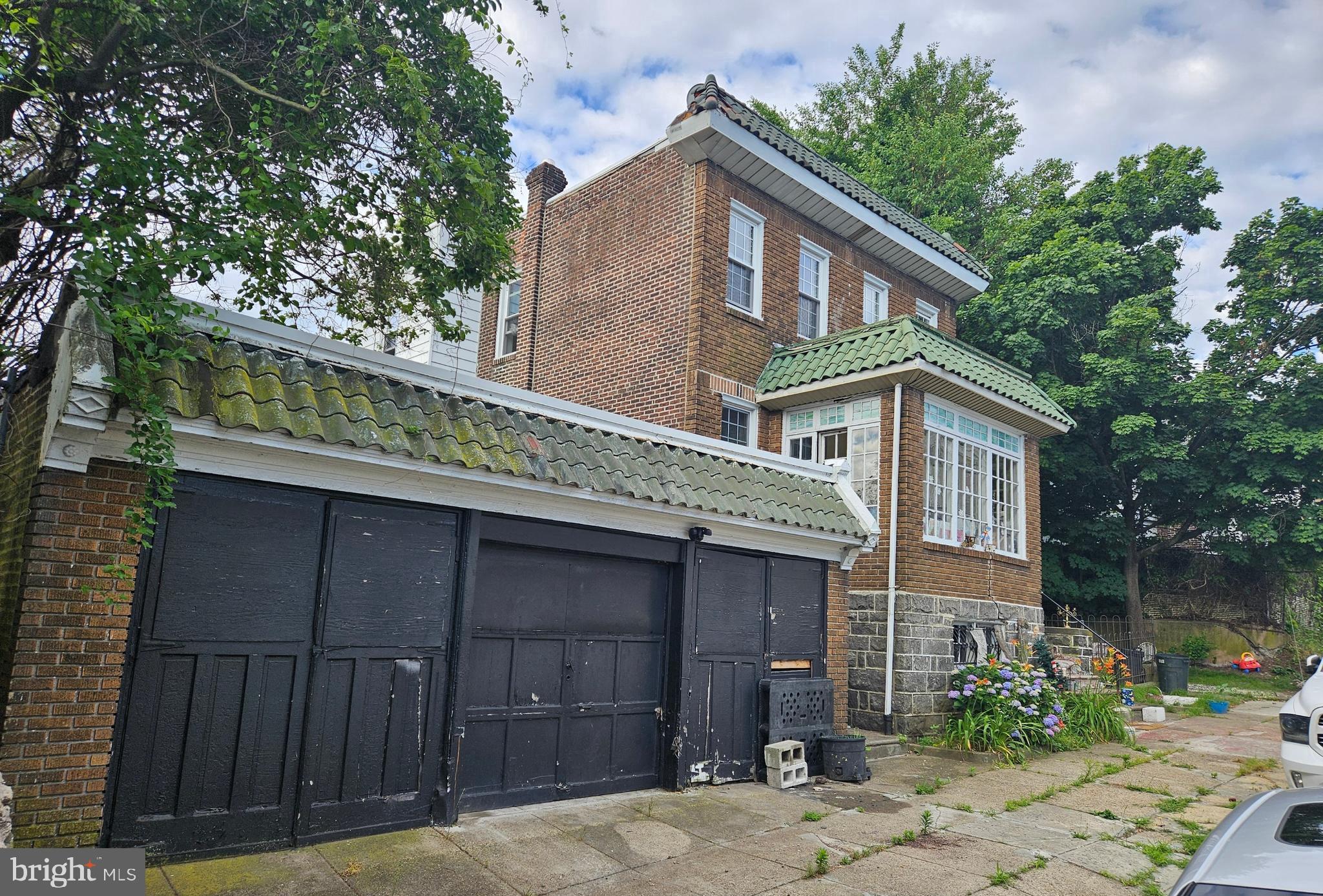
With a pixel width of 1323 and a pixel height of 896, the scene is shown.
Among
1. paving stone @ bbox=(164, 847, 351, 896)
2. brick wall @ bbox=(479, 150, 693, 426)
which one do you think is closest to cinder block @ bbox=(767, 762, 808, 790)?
paving stone @ bbox=(164, 847, 351, 896)

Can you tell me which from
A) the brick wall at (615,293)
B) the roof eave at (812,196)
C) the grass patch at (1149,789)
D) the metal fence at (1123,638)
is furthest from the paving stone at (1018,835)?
the roof eave at (812,196)

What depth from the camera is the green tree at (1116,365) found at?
21.0m

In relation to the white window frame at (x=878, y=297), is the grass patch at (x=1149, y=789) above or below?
below

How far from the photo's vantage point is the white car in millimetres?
6617

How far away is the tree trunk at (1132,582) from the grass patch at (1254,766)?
1146 cm

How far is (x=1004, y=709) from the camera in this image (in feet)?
37.7

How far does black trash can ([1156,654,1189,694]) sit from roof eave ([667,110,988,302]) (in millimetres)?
9835

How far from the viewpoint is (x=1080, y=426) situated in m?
22.4

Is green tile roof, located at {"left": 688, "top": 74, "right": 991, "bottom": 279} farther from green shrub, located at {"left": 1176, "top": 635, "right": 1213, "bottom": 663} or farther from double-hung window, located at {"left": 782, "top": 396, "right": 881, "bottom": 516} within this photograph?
green shrub, located at {"left": 1176, "top": 635, "right": 1213, "bottom": 663}

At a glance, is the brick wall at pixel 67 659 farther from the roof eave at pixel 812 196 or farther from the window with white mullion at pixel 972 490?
the window with white mullion at pixel 972 490

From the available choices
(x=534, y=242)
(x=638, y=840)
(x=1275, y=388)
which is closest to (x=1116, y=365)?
(x=1275, y=388)

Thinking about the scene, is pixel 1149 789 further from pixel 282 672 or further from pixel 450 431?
pixel 282 672

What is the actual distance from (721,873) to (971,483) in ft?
31.5

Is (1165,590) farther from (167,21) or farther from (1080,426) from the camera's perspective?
(167,21)
